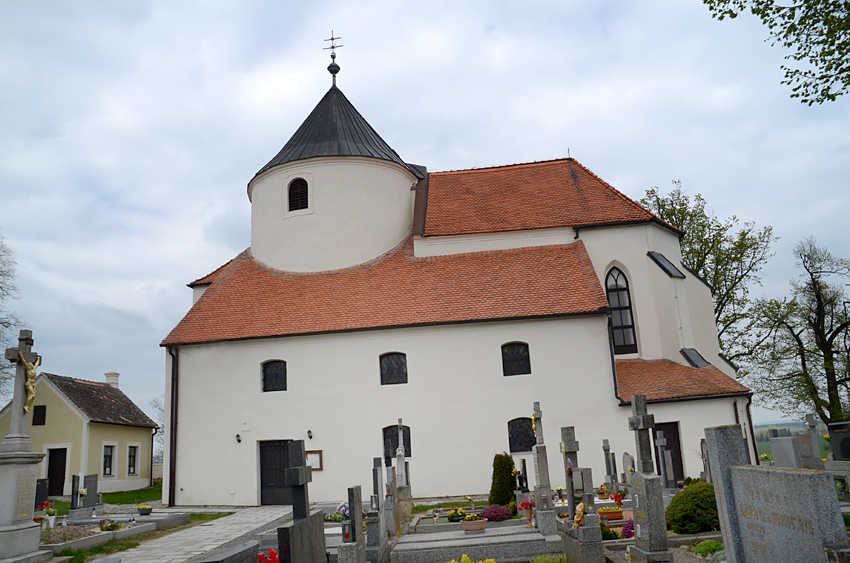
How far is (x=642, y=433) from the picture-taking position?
8789mm

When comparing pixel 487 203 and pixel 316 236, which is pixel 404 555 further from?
pixel 487 203

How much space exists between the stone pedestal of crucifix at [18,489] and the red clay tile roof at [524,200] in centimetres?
1344

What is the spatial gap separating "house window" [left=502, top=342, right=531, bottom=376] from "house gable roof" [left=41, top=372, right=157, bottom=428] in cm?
1910

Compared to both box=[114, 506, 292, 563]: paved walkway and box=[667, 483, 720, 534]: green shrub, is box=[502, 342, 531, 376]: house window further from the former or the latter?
box=[667, 483, 720, 534]: green shrub

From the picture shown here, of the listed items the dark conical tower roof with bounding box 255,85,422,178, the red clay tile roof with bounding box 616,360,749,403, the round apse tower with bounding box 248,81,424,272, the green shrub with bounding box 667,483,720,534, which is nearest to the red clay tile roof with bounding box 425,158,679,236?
the round apse tower with bounding box 248,81,424,272

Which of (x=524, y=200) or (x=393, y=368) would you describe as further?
(x=524, y=200)

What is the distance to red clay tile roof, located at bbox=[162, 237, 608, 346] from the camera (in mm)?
19000

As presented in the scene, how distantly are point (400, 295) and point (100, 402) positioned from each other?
18.2m

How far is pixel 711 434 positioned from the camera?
15.1ft

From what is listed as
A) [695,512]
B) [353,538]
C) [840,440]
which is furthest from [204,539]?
[840,440]

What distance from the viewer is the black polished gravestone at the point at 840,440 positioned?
55.4 feet

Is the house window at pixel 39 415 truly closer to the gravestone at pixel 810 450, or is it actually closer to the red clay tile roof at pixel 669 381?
the red clay tile roof at pixel 669 381

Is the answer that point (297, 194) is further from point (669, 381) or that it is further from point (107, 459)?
point (107, 459)

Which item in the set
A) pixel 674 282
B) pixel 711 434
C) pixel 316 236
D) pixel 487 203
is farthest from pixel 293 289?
pixel 711 434
